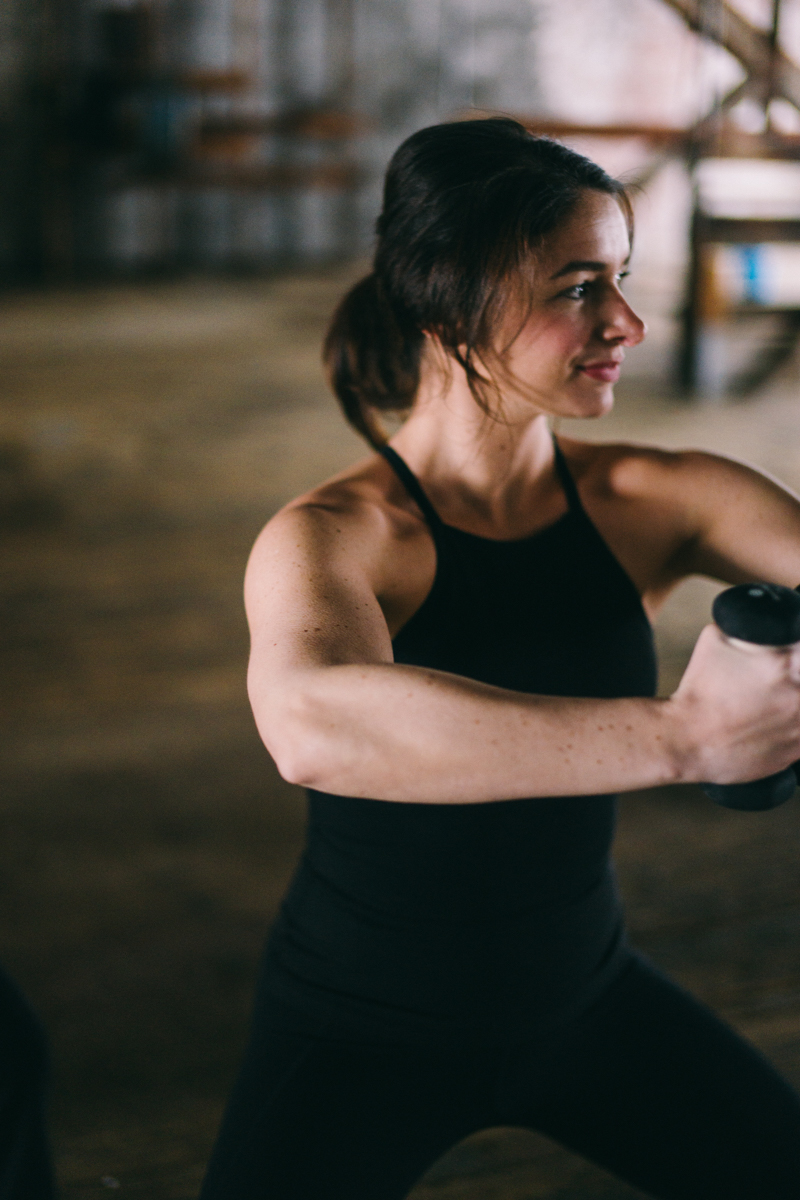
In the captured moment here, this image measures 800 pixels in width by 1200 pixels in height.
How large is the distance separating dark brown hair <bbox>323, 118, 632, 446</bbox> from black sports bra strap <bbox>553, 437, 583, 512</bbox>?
0.14 m

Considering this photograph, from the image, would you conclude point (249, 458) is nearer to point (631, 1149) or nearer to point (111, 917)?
point (111, 917)

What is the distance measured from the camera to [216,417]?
16.9ft

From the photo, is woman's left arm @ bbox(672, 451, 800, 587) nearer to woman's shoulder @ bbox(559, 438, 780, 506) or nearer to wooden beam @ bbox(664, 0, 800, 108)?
woman's shoulder @ bbox(559, 438, 780, 506)

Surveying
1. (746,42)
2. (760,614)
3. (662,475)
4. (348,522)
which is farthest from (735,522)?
(746,42)

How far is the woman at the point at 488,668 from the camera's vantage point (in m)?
0.90

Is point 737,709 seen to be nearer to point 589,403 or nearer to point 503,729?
point 503,729

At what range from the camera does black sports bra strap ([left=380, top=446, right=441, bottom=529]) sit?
3.34 ft

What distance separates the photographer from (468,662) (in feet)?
3.15

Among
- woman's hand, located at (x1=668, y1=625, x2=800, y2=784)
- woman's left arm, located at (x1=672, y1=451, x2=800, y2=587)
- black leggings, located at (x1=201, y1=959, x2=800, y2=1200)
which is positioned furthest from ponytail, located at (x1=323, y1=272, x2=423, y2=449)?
black leggings, located at (x1=201, y1=959, x2=800, y2=1200)

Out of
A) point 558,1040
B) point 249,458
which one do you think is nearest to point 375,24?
point 249,458

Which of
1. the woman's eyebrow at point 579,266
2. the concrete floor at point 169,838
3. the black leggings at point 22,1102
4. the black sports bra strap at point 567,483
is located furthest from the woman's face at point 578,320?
the concrete floor at point 169,838

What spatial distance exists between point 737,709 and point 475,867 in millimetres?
412

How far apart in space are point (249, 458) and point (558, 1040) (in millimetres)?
3765

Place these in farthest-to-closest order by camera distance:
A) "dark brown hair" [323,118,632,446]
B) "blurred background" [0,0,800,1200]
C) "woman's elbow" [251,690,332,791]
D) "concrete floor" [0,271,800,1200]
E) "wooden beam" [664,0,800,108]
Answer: "wooden beam" [664,0,800,108] → "blurred background" [0,0,800,1200] → "concrete floor" [0,271,800,1200] → "dark brown hair" [323,118,632,446] → "woman's elbow" [251,690,332,791]
